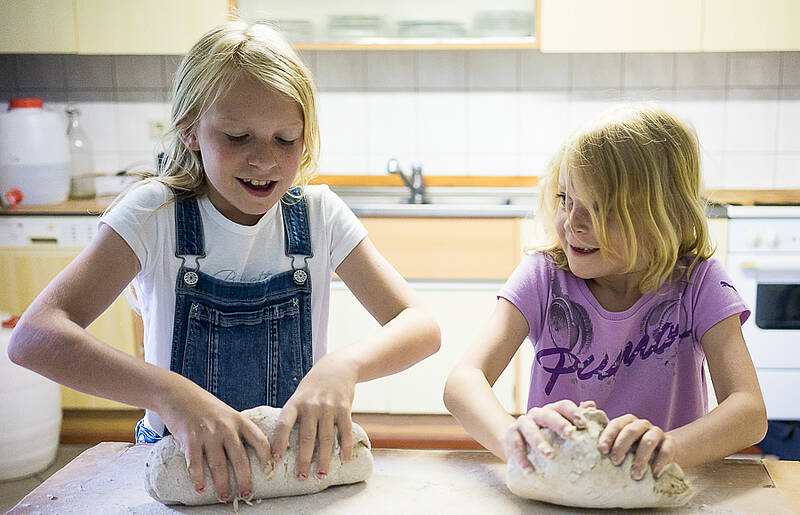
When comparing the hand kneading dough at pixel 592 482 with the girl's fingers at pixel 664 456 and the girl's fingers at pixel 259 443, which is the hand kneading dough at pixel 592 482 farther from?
the girl's fingers at pixel 259 443

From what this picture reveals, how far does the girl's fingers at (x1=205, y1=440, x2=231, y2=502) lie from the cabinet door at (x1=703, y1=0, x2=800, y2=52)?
7.76 feet

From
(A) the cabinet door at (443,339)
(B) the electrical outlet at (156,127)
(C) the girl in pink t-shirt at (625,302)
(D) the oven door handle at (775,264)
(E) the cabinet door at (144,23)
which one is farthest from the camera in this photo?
(B) the electrical outlet at (156,127)

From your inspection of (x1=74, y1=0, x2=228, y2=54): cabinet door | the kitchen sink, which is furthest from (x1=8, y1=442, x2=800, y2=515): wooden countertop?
(x1=74, y1=0, x2=228, y2=54): cabinet door

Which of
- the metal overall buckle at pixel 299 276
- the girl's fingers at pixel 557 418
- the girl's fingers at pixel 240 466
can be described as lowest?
the girl's fingers at pixel 240 466

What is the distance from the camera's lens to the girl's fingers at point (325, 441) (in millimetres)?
803

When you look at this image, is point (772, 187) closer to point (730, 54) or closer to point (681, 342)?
point (730, 54)

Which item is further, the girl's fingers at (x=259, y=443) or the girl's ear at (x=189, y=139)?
the girl's ear at (x=189, y=139)

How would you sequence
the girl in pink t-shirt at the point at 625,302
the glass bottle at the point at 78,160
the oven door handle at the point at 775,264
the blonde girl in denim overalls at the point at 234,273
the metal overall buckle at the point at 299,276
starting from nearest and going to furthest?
the blonde girl in denim overalls at the point at 234,273 < the girl in pink t-shirt at the point at 625,302 < the metal overall buckle at the point at 299,276 < the oven door handle at the point at 775,264 < the glass bottle at the point at 78,160

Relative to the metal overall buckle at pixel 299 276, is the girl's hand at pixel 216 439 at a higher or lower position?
lower

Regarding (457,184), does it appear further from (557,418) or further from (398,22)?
(557,418)

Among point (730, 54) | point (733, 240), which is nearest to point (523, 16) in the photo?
point (730, 54)

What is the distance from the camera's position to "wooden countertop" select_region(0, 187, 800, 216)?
8.50 feet

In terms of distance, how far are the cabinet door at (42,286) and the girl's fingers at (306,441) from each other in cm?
194

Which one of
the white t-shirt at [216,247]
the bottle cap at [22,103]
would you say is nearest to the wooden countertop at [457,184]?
the bottle cap at [22,103]
